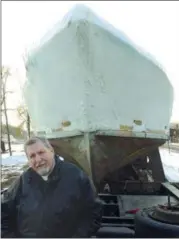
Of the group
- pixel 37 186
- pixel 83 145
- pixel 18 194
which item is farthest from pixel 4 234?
pixel 83 145

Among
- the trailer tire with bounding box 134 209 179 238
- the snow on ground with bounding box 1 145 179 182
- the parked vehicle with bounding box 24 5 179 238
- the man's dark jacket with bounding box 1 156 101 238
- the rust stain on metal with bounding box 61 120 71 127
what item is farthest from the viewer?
the snow on ground with bounding box 1 145 179 182

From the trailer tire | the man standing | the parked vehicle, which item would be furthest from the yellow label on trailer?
the man standing

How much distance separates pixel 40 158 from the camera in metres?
2.30

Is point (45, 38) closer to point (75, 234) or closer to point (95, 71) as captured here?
point (95, 71)

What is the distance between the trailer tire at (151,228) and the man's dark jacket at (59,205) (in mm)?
835

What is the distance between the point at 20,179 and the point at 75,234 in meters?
Answer: 0.52

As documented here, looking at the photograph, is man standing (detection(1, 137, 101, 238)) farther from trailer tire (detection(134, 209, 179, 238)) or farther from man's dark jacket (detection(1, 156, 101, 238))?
trailer tire (detection(134, 209, 179, 238))

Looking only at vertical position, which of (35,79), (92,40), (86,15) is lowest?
(35,79)

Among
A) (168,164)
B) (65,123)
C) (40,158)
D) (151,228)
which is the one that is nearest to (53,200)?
(40,158)

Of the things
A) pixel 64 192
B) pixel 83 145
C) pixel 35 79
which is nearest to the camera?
pixel 64 192

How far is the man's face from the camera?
2.29 meters

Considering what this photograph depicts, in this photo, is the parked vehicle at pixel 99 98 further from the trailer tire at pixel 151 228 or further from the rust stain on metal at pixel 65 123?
the trailer tire at pixel 151 228

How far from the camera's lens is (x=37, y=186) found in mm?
2307

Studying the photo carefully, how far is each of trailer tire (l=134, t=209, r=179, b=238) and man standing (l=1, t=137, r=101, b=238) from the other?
0.84 m
